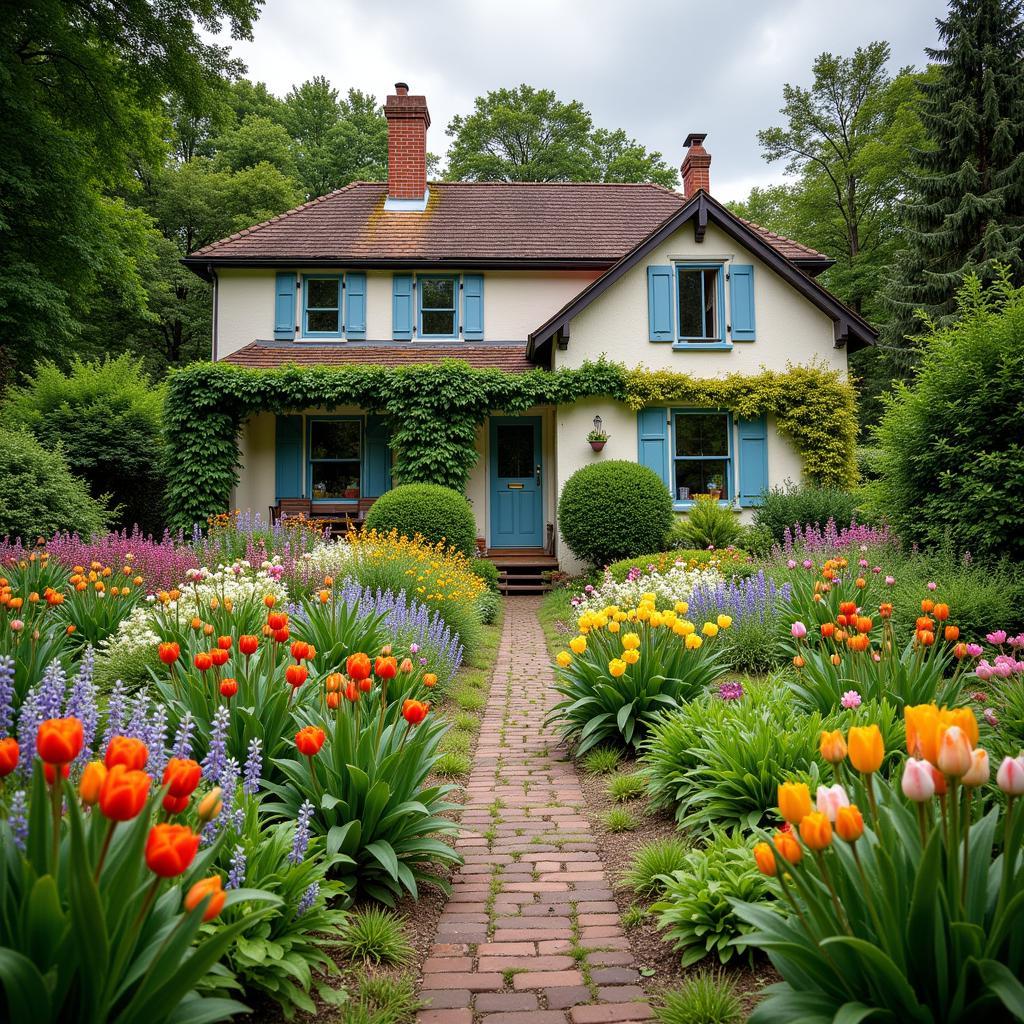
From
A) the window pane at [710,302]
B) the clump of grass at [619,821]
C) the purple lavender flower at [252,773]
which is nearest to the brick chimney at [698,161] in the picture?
the window pane at [710,302]

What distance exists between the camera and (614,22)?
970 cm

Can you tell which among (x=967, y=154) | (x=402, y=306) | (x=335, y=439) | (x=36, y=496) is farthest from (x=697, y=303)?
(x=36, y=496)

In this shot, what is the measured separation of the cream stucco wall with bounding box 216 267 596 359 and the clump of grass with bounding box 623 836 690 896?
1438cm

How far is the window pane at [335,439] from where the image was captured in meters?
15.9

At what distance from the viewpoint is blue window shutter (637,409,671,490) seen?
14.6 metres

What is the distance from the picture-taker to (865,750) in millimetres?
1649

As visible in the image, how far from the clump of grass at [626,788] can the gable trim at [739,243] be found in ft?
36.9

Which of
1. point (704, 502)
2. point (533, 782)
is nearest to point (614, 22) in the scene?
point (704, 502)

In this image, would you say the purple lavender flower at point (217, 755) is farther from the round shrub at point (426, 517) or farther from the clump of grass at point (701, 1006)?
the round shrub at point (426, 517)

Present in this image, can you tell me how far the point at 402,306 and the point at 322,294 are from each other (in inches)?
72.7

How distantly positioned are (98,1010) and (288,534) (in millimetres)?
9699

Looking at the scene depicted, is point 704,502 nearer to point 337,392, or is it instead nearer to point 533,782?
point 337,392

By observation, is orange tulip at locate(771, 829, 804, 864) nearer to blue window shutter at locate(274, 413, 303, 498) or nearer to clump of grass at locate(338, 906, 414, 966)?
clump of grass at locate(338, 906, 414, 966)

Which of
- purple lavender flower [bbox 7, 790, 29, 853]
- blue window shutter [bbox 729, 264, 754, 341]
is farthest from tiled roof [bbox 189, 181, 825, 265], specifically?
purple lavender flower [bbox 7, 790, 29, 853]
